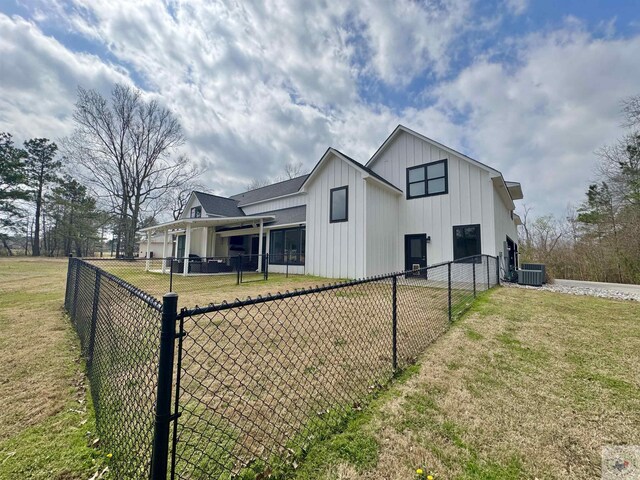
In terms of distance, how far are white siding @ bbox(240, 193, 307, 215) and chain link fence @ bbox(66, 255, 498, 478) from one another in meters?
11.6

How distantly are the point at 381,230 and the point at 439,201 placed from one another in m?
2.72

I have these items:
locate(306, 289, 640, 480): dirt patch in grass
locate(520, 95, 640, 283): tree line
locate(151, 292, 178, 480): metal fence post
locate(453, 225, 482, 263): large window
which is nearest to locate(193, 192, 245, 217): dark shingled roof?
locate(453, 225, 482, 263): large window

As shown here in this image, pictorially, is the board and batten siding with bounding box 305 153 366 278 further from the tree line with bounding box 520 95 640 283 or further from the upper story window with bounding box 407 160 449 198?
the tree line with bounding box 520 95 640 283

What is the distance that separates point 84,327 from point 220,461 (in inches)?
131

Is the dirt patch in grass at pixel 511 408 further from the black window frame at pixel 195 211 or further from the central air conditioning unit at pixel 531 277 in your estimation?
the black window frame at pixel 195 211

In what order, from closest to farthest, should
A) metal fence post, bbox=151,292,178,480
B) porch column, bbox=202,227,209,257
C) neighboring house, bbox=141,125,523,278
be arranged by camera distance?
metal fence post, bbox=151,292,178,480 → neighboring house, bbox=141,125,523,278 → porch column, bbox=202,227,209,257

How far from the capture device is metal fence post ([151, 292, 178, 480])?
1122 mm

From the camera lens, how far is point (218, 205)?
1992 cm

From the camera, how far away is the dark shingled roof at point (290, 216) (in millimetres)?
14178

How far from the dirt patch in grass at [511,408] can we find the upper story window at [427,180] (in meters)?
7.62

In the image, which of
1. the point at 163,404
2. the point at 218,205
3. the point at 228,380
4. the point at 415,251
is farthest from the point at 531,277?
the point at 218,205

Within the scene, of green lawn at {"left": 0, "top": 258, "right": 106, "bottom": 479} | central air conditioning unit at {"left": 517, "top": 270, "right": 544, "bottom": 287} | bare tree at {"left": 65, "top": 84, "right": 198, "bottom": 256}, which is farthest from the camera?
bare tree at {"left": 65, "top": 84, "right": 198, "bottom": 256}

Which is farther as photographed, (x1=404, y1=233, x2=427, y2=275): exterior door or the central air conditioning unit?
(x1=404, y1=233, x2=427, y2=275): exterior door

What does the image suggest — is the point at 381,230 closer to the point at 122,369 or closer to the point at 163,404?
the point at 122,369
